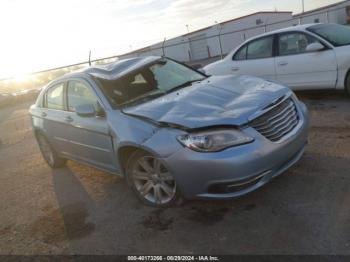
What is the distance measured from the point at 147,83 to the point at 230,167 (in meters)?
1.99

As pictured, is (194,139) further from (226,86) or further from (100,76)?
(100,76)

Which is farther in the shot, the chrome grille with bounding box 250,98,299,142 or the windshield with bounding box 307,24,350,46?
the windshield with bounding box 307,24,350,46

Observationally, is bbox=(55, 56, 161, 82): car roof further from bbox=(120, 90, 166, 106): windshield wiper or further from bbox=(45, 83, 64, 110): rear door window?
bbox=(120, 90, 166, 106): windshield wiper

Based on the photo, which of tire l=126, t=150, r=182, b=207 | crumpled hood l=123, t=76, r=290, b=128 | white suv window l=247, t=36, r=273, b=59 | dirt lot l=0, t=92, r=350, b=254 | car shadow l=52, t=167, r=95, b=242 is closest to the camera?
dirt lot l=0, t=92, r=350, b=254

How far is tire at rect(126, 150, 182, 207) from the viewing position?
4.20 metres

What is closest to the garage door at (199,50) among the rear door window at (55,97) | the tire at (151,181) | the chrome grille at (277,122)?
the rear door window at (55,97)

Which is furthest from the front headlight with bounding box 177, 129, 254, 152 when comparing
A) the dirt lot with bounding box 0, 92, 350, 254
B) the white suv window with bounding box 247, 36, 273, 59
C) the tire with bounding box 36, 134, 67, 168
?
the white suv window with bounding box 247, 36, 273, 59

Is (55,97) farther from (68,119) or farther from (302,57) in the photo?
(302,57)

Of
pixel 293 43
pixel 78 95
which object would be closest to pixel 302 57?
pixel 293 43

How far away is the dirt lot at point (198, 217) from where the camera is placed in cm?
347

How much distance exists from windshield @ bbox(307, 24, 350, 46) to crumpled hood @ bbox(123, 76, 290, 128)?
333cm

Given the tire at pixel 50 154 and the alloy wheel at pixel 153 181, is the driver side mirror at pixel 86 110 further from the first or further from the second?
the tire at pixel 50 154

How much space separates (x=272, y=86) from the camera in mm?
4625

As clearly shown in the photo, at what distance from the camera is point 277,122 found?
403 centimetres
